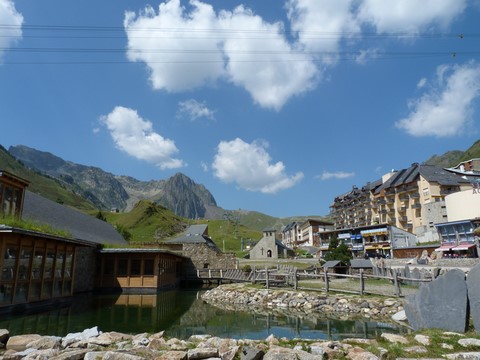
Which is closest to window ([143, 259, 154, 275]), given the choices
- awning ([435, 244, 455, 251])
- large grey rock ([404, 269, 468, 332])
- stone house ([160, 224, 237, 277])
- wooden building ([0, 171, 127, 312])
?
wooden building ([0, 171, 127, 312])

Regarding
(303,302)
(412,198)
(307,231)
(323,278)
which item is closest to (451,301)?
(303,302)

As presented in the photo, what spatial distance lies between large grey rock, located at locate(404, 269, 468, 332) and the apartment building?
156 feet

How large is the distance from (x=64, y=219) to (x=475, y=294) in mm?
24392

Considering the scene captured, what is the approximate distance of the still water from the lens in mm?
10727

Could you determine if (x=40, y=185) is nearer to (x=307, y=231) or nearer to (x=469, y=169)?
(x=307, y=231)

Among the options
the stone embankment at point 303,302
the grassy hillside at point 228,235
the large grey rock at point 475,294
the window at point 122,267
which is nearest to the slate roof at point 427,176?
the grassy hillside at point 228,235

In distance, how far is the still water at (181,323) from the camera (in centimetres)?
1073

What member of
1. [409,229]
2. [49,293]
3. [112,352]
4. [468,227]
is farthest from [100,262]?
[409,229]

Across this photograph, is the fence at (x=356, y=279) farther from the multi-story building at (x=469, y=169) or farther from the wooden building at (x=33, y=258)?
the multi-story building at (x=469, y=169)

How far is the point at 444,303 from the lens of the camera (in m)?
7.95

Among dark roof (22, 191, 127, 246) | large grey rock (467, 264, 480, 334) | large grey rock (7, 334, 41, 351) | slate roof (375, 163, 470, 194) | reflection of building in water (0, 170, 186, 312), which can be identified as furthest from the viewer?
slate roof (375, 163, 470, 194)

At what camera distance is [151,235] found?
79.4 m

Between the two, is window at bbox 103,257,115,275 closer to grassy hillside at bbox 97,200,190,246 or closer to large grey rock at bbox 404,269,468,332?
large grey rock at bbox 404,269,468,332

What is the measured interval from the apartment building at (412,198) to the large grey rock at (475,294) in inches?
1899
